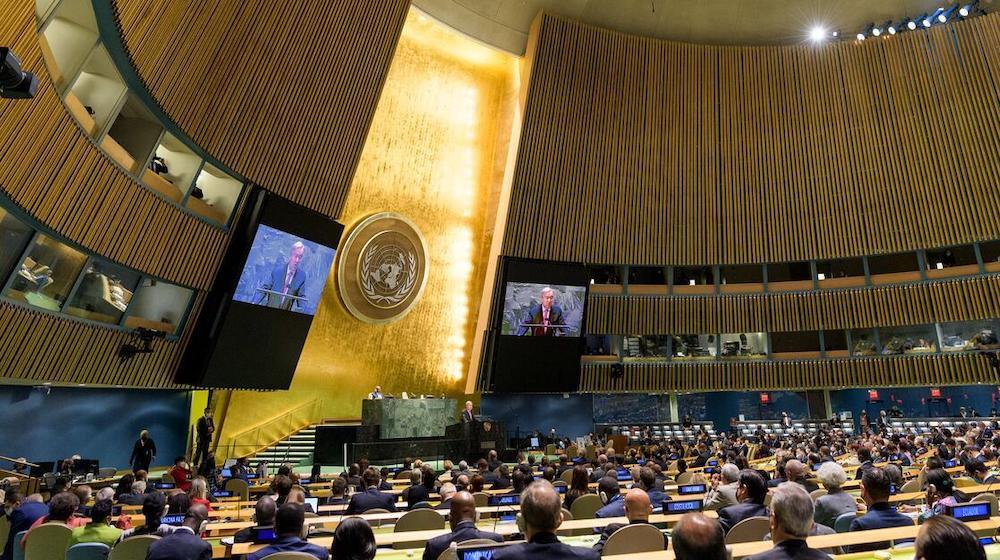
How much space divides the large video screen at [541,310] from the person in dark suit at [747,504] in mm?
14407

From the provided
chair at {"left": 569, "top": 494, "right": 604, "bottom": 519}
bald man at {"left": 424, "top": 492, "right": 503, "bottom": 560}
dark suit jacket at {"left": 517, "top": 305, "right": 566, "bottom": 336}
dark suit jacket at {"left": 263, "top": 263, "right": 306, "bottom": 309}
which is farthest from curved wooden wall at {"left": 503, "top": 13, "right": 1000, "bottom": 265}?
bald man at {"left": 424, "top": 492, "right": 503, "bottom": 560}

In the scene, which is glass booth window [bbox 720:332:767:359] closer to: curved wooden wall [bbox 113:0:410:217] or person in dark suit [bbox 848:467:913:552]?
curved wooden wall [bbox 113:0:410:217]

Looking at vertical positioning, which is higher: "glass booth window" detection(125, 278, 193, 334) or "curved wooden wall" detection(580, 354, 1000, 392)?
"curved wooden wall" detection(580, 354, 1000, 392)

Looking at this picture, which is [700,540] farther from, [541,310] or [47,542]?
[541,310]

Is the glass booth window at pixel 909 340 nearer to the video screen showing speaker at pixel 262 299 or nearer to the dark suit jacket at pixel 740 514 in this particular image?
the video screen showing speaker at pixel 262 299

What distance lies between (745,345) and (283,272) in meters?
15.7

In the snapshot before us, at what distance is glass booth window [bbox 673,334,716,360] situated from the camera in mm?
22062

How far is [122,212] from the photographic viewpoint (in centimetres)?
1048

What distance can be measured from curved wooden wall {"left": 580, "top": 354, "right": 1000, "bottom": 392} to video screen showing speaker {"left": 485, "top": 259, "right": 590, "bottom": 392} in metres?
1.74

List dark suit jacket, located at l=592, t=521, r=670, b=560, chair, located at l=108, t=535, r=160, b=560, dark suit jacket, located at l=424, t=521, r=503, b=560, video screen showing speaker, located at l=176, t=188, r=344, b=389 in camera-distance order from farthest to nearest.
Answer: video screen showing speaker, located at l=176, t=188, r=344, b=389 → chair, located at l=108, t=535, r=160, b=560 → dark suit jacket, located at l=592, t=521, r=670, b=560 → dark suit jacket, located at l=424, t=521, r=503, b=560

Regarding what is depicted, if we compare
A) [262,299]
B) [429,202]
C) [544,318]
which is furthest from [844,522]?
[429,202]

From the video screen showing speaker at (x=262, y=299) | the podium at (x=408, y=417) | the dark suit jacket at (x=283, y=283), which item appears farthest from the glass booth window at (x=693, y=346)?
the dark suit jacket at (x=283, y=283)

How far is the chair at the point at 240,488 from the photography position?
9.65 m

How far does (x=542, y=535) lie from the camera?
3.00 meters
